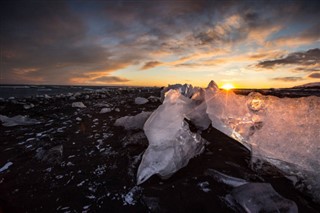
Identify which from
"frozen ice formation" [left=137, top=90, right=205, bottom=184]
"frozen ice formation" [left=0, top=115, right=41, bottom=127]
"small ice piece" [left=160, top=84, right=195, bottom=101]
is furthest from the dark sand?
"small ice piece" [left=160, top=84, right=195, bottom=101]

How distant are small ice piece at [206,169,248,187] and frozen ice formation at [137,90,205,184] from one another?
1.12ft

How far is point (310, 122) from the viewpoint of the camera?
7.10 ft

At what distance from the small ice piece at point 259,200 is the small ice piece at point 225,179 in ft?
0.77

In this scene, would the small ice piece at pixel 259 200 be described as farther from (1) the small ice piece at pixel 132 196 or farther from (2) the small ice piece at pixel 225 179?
(1) the small ice piece at pixel 132 196

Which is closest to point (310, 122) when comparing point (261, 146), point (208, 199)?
point (261, 146)

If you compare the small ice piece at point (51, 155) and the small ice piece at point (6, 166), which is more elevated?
the small ice piece at point (51, 155)

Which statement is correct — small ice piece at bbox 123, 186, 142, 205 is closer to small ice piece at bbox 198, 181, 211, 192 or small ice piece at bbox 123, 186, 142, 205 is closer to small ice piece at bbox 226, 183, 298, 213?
small ice piece at bbox 198, 181, 211, 192

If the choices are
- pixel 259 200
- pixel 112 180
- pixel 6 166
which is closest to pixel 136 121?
pixel 112 180

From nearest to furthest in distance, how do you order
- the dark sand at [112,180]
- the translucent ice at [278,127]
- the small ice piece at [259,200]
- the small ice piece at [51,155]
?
the small ice piece at [259,200] < the dark sand at [112,180] < the translucent ice at [278,127] < the small ice piece at [51,155]

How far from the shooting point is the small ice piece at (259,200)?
142cm

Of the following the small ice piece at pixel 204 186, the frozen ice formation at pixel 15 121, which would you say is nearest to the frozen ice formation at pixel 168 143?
the small ice piece at pixel 204 186

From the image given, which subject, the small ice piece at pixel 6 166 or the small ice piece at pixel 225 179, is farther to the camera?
the small ice piece at pixel 6 166

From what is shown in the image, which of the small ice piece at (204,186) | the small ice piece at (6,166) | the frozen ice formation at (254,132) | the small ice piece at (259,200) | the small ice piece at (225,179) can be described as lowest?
the small ice piece at (6,166)

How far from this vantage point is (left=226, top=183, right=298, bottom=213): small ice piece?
4.67 ft
